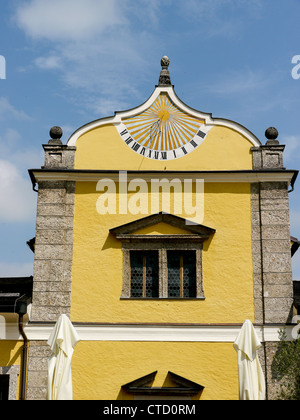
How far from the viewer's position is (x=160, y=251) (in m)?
17.5

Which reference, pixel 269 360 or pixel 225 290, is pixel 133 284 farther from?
pixel 269 360

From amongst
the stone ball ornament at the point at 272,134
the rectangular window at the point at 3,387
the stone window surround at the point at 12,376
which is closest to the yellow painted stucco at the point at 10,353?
the stone window surround at the point at 12,376

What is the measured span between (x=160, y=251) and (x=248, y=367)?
473cm

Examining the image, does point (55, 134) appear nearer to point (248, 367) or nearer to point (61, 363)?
point (61, 363)

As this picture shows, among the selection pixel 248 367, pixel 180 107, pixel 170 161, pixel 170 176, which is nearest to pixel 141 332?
pixel 248 367

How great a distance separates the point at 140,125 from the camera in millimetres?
18547

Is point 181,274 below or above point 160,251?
below

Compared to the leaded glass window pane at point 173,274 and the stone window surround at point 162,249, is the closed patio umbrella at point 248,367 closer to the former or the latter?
the stone window surround at point 162,249

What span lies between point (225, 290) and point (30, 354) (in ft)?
18.4

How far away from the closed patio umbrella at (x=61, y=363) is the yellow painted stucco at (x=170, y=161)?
18.4 feet

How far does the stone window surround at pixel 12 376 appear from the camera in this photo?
1648 centimetres

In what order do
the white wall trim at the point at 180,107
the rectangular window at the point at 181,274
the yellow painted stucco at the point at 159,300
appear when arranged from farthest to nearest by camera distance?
the white wall trim at the point at 180,107 < the rectangular window at the point at 181,274 < the yellow painted stucco at the point at 159,300
